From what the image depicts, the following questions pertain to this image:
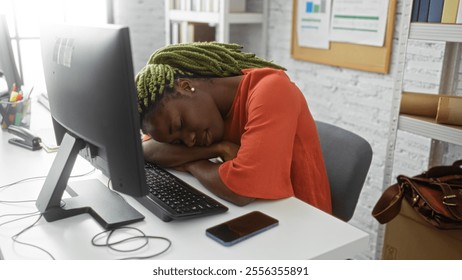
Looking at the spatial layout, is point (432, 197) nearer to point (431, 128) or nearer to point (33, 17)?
point (431, 128)

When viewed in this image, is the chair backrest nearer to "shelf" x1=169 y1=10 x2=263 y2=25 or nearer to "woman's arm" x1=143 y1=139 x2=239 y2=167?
"woman's arm" x1=143 y1=139 x2=239 y2=167

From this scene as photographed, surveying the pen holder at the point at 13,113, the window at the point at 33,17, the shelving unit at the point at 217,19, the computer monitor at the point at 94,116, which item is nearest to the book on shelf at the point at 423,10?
the computer monitor at the point at 94,116

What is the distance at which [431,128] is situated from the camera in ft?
5.14

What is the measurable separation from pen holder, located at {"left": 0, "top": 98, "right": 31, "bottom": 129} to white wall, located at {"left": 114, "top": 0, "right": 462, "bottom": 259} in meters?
1.56

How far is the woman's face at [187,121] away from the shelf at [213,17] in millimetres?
1617

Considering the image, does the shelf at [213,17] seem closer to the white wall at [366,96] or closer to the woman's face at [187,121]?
the white wall at [366,96]

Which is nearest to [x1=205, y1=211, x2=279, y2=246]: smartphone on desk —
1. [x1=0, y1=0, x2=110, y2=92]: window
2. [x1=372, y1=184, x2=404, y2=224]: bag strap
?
[x1=372, y1=184, x2=404, y2=224]: bag strap

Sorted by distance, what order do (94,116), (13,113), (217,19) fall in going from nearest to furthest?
(94,116) < (13,113) < (217,19)

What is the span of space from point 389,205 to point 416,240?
6.1 inches

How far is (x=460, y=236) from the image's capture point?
1.44m

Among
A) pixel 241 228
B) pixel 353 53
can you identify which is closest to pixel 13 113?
pixel 241 228

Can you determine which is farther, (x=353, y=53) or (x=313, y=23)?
(x=313, y=23)

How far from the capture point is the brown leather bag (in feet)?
4.67

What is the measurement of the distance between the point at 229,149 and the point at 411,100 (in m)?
0.80
